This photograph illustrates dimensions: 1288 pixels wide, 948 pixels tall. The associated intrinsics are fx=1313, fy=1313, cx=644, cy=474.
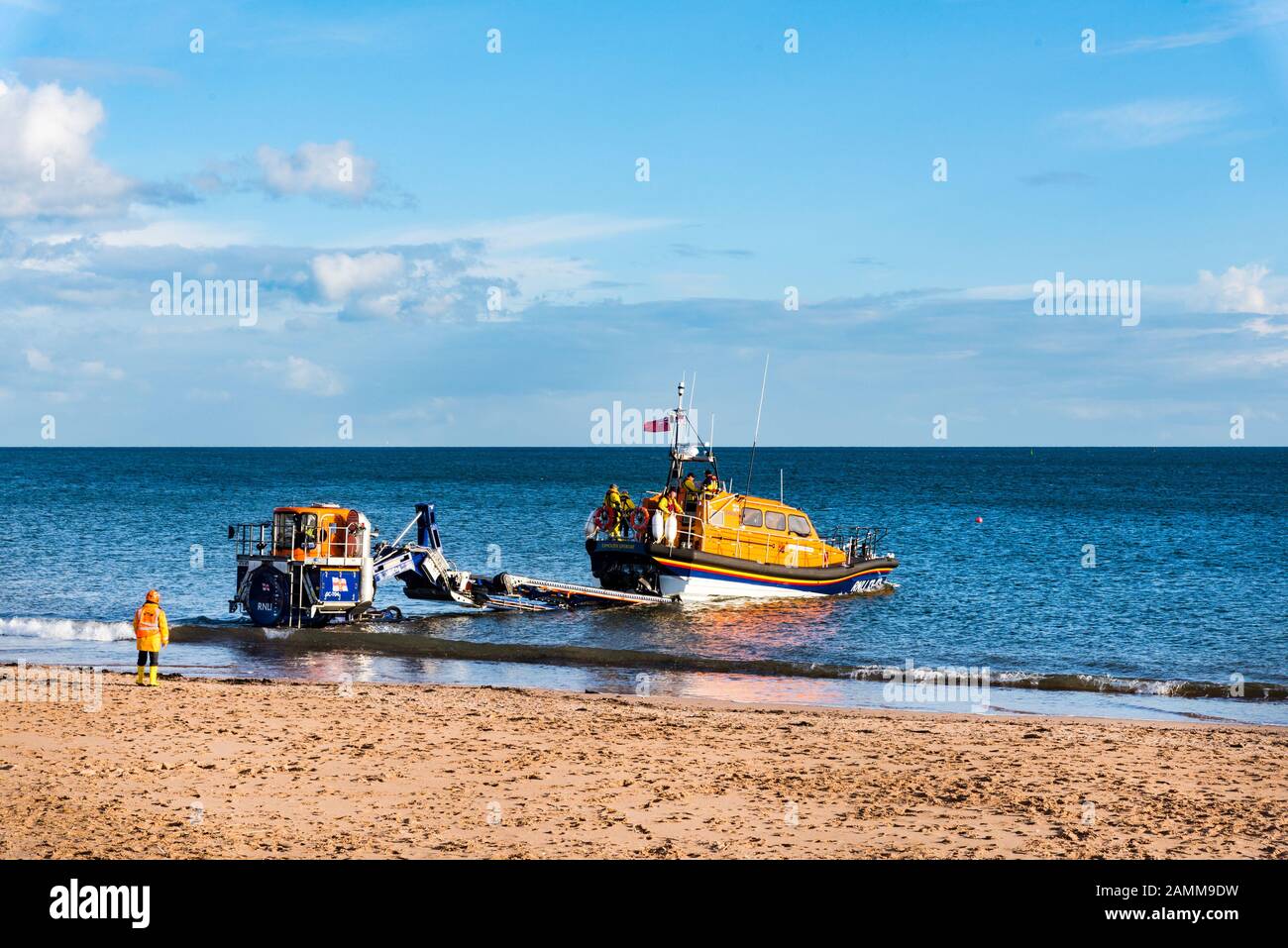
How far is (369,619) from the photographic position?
28.2 metres

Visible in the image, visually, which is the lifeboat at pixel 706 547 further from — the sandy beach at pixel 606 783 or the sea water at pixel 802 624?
the sandy beach at pixel 606 783

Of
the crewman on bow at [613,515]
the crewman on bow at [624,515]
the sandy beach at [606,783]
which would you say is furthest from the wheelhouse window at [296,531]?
the crewman on bow at [624,515]

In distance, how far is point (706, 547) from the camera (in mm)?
33219

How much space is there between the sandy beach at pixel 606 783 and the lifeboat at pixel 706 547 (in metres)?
14.1

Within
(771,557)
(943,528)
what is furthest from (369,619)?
(943,528)

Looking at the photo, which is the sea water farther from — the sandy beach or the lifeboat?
the sandy beach

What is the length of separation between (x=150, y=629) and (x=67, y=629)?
9568mm

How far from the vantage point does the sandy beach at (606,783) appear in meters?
11.2

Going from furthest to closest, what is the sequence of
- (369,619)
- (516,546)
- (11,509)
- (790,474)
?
(790,474) < (11,509) < (516,546) < (369,619)

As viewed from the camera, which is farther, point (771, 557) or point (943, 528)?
point (943, 528)

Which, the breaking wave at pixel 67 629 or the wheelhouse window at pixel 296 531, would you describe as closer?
the wheelhouse window at pixel 296 531

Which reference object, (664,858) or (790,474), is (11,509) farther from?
(790,474)

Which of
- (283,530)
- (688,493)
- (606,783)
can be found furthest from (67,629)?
(606,783)
